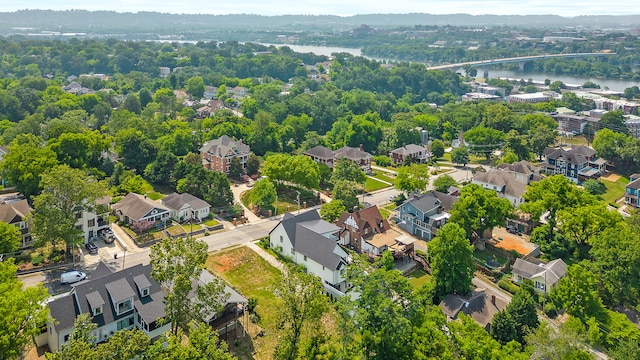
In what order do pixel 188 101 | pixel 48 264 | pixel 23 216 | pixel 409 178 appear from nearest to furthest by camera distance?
pixel 48 264 → pixel 23 216 → pixel 409 178 → pixel 188 101

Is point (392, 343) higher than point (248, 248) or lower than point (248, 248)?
higher

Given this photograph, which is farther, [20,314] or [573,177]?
[573,177]

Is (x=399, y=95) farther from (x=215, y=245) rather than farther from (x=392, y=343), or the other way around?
(x=392, y=343)

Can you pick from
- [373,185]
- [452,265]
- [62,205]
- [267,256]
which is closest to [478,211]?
[452,265]

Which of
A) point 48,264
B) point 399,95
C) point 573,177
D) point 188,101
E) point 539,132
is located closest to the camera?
point 48,264

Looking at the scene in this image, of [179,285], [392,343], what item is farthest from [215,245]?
[392,343]

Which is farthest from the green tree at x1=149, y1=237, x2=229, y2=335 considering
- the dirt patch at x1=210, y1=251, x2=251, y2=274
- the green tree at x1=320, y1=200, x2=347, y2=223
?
the green tree at x1=320, y1=200, x2=347, y2=223

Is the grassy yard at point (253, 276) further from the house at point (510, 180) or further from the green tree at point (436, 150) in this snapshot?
the green tree at point (436, 150)
